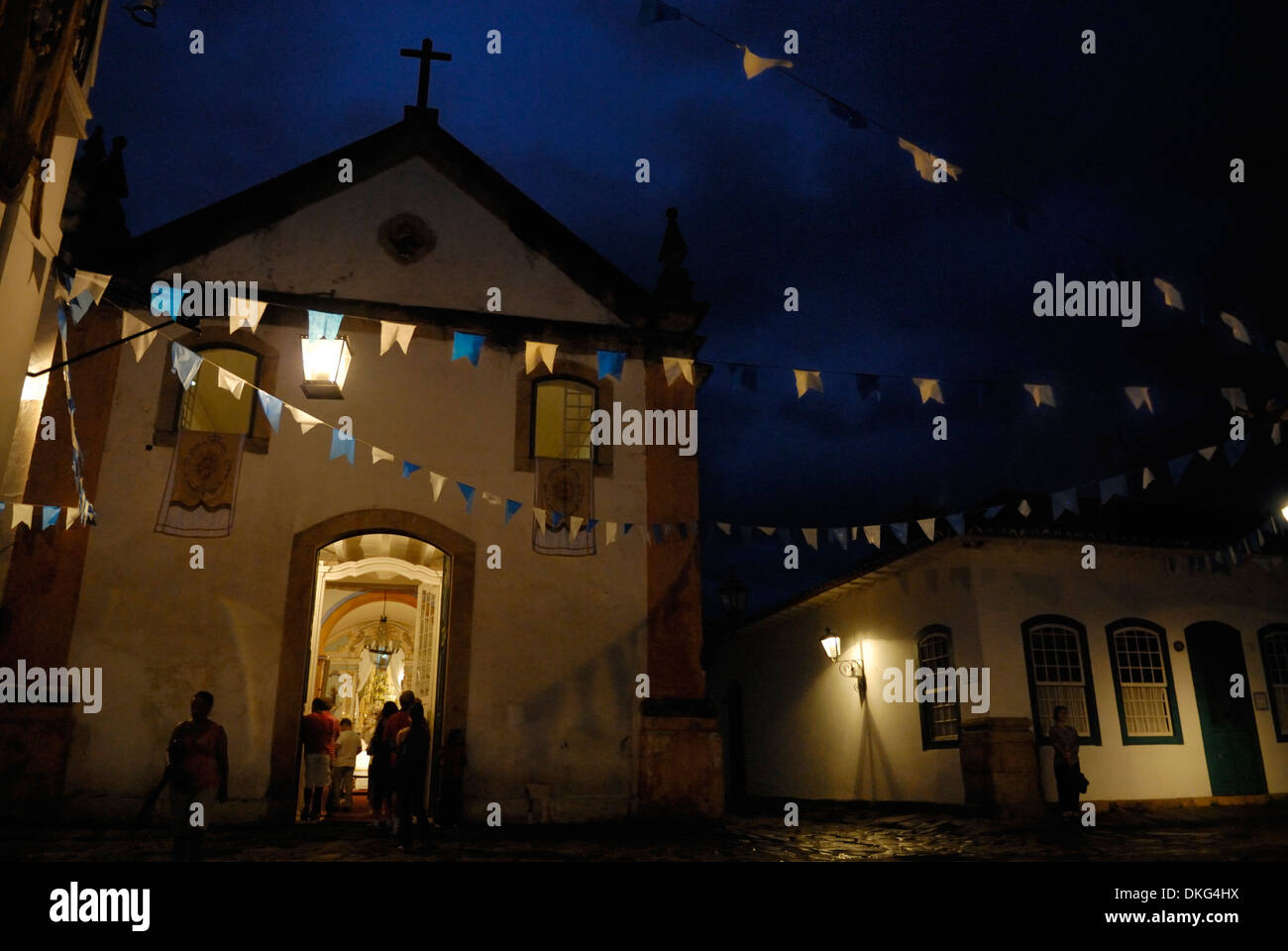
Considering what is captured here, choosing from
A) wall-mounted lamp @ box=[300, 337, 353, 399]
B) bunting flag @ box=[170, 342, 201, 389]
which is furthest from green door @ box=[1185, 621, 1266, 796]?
bunting flag @ box=[170, 342, 201, 389]

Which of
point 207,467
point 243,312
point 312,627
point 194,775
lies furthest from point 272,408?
point 194,775

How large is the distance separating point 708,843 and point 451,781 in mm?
2952

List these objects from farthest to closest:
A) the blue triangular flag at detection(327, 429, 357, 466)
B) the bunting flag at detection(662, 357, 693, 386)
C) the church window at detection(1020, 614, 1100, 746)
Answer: the church window at detection(1020, 614, 1100, 746)
the bunting flag at detection(662, 357, 693, 386)
the blue triangular flag at detection(327, 429, 357, 466)

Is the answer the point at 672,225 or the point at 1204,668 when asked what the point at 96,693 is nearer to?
the point at 672,225

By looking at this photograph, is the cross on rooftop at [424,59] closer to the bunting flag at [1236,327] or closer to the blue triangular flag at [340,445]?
the blue triangular flag at [340,445]

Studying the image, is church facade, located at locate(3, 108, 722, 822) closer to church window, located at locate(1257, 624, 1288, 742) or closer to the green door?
the green door

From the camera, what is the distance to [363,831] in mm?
9875

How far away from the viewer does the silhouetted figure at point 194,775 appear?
6617 mm

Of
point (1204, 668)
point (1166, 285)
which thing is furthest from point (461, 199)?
point (1204, 668)

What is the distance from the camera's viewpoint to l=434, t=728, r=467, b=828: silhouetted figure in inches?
390

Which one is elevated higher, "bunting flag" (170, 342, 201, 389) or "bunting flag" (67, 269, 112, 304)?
"bunting flag" (67, 269, 112, 304)

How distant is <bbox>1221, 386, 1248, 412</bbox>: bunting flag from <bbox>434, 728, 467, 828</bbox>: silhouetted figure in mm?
8442

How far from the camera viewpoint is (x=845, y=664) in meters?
17.6

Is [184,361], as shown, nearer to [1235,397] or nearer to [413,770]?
[413,770]
